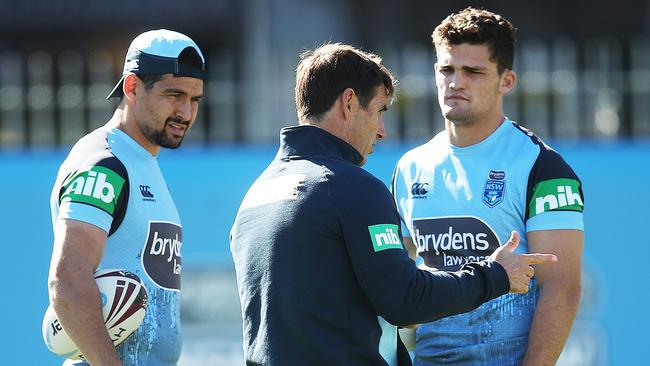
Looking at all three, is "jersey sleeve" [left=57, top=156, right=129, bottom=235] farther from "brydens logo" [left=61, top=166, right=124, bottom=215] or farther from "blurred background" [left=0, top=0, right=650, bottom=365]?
"blurred background" [left=0, top=0, right=650, bottom=365]

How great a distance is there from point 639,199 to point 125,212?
4664mm

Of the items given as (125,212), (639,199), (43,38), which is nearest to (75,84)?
(43,38)

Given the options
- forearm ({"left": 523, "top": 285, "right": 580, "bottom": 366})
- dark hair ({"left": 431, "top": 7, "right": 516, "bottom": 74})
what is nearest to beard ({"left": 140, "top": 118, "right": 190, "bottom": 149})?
dark hair ({"left": 431, "top": 7, "right": 516, "bottom": 74})

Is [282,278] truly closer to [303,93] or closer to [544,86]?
[303,93]

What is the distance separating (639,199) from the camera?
23.5ft

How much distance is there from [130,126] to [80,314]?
70cm

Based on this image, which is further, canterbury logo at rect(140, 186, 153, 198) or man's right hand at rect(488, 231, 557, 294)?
canterbury logo at rect(140, 186, 153, 198)

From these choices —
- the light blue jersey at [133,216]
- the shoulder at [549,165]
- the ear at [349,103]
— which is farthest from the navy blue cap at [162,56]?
the shoulder at [549,165]

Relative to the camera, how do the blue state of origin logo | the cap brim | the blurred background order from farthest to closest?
1. the blurred background
2. the cap brim
3. the blue state of origin logo

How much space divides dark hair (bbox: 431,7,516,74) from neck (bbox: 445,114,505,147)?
186mm

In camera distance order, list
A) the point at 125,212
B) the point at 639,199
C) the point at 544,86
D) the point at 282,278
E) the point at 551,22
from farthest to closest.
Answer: the point at 551,22 < the point at 544,86 < the point at 639,199 < the point at 125,212 < the point at 282,278

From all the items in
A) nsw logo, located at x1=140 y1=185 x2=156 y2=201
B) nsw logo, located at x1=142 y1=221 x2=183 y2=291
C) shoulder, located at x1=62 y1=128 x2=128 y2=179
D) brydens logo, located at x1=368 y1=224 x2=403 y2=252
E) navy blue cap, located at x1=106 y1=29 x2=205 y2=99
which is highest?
navy blue cap, located at x1=106 y1=29 x2=205 y2=99

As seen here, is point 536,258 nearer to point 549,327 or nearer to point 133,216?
point 549,327

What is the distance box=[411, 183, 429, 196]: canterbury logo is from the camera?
3697mm
